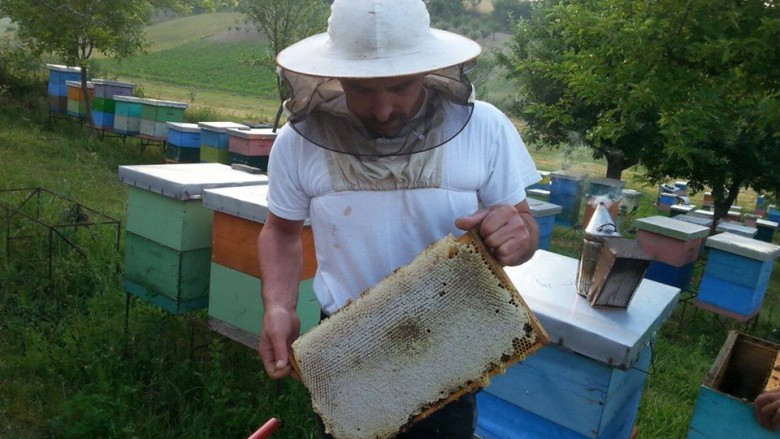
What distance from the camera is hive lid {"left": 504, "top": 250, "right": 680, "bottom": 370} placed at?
199 cm

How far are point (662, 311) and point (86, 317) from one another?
3.61 meters

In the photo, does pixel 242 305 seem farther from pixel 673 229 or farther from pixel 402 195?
pixel 673 229

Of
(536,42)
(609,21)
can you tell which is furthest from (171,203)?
(536,42)

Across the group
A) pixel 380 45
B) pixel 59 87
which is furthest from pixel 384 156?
pixel 59 87

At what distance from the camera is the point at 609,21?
513 centimetres

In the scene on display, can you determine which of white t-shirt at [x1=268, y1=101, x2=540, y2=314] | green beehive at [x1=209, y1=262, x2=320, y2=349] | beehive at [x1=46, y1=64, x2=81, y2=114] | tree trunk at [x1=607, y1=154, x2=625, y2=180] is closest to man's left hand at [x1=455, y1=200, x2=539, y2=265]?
white t-shirt at [x1=268, y1=101, x2=540, y2=314]

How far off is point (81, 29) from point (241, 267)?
6.48 meters

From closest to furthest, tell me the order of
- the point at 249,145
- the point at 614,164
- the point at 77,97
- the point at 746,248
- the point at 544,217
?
1. the point at 746,248
2. the point at 544,217
3. the point at 249,145
4. the point at 614,164
5. the point at 77,97

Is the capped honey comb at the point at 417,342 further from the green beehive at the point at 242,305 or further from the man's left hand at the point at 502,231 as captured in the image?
the green beehive at the point at 242,305

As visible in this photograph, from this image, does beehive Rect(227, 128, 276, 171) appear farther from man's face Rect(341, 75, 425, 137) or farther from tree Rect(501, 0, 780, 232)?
man's face Rect(341, 75, 425, 137)

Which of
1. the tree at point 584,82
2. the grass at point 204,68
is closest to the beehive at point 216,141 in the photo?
the tree at point 584,82

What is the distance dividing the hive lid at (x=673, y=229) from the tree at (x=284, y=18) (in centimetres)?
709

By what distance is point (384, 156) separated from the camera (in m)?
1.39

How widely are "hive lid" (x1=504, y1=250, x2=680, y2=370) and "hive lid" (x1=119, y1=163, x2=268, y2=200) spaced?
5.58 feet
